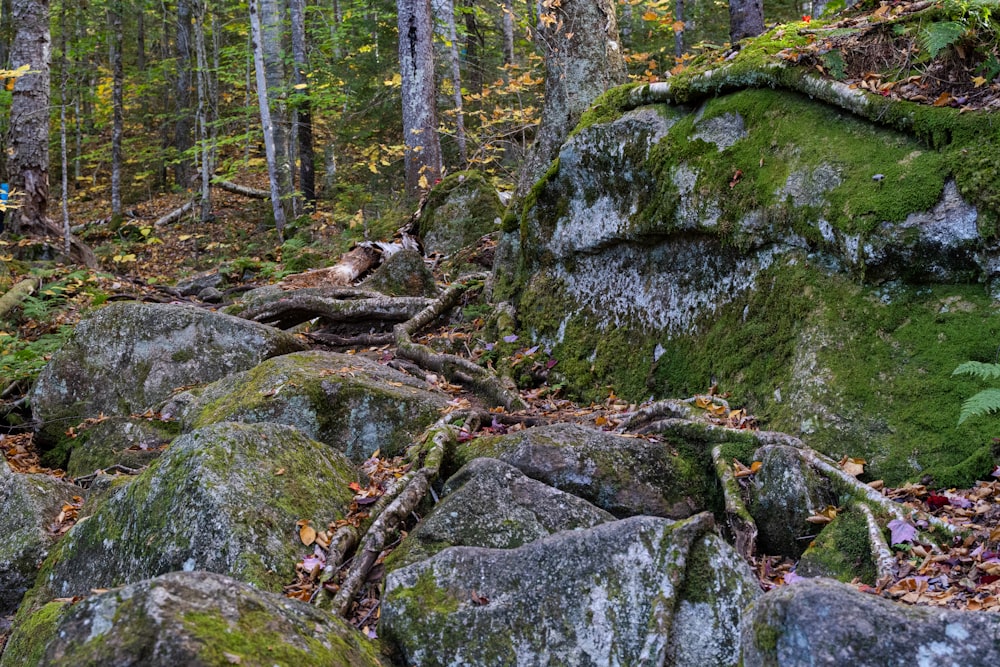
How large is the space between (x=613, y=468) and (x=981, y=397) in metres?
2.09

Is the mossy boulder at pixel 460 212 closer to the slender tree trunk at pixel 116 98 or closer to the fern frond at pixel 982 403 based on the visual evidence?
the fern frond at pixel 982 403

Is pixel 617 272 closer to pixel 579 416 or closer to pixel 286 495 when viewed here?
pixel 579 416

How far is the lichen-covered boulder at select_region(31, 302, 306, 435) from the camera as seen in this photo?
829cm

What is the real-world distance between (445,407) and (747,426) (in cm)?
242

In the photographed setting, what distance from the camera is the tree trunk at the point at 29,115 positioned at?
1325 cm

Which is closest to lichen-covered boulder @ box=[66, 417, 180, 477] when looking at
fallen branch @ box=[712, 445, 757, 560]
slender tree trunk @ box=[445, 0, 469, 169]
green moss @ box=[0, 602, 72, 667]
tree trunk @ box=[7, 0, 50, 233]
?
green moss @ box=[0, 602, 72, 667]

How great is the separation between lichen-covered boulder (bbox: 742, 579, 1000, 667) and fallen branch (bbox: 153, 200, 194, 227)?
21193 mm

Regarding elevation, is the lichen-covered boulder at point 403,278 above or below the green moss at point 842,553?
above

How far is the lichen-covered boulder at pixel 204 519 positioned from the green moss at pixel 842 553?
2747 millimetres

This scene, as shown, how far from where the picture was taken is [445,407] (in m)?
6.50

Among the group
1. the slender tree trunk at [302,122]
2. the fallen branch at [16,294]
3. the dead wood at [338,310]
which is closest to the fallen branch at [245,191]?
the slender tree trunk at [302,122]

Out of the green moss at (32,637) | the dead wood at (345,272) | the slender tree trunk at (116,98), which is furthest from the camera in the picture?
the slender tree trunk at (116,98)

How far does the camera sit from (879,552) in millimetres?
3746

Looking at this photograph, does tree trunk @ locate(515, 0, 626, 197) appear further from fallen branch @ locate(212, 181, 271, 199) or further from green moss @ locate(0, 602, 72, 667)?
fallen branch @ locate(212, 181, 271, 199)
